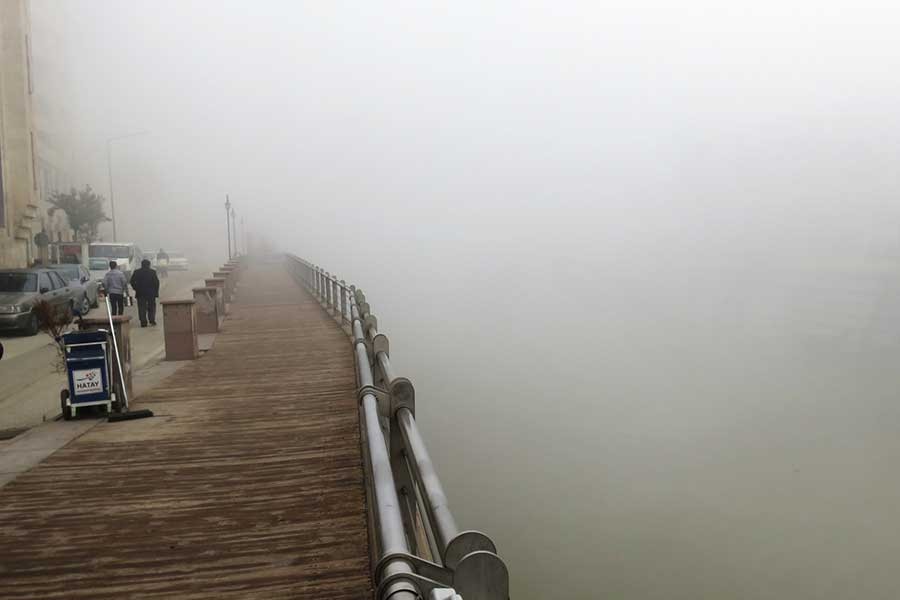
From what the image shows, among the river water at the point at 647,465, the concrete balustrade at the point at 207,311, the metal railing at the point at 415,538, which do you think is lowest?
the river water at the point at 647,465

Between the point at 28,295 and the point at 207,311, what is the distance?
651 cm

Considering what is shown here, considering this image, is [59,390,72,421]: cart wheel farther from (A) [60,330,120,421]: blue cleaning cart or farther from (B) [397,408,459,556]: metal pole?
(B) [397,408,459,556]: metal pole

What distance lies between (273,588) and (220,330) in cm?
1346

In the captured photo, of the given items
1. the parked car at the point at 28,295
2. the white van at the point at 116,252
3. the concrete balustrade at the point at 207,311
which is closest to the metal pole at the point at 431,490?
the concrete balustrade at the point at 207,311

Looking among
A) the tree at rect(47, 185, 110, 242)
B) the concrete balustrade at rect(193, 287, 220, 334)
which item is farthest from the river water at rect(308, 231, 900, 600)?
the tree at rect(47, 185, 110, 242)

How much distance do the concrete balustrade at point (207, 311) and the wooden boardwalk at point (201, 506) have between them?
21.8ft

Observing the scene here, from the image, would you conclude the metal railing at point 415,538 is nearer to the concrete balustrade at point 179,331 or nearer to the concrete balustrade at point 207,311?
the concrete balustrade at point 179,331

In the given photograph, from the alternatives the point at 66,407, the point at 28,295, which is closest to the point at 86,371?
the point at 66,407

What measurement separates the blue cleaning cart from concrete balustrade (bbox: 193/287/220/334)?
26.1ft

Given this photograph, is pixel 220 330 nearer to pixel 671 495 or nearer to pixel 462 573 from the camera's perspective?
pixel 462 573

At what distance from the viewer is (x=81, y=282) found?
23.2m

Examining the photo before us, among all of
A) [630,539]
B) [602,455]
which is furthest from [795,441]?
[630,539]

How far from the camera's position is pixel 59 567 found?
180 inches

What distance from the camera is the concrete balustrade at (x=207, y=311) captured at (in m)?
16.4
